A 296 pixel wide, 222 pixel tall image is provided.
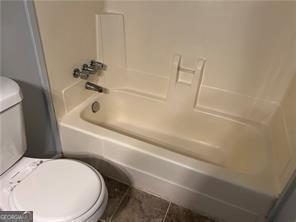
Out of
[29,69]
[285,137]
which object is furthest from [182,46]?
[29,69]

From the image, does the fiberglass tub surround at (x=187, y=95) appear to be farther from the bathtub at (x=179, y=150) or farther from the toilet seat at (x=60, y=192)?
the toilet seat at (x=60, y=192)

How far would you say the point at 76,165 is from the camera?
119 centimetres

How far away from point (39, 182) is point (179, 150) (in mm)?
975

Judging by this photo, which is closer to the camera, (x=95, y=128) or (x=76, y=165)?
(x=76, y=165)

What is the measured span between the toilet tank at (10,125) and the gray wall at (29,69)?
5.4 inches

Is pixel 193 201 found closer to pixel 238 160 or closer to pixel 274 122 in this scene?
pixel 238 160

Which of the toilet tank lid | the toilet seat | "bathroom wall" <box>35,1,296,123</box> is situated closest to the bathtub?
"bathroom wall" <box>35,1,296,123</box>

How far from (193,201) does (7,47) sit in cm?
127

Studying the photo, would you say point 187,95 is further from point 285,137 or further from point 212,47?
point 285,137

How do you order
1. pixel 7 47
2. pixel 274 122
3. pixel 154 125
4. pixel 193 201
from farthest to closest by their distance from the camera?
pixel 154 125, pixel 274 122, pixel 193 201, pixel 7 47

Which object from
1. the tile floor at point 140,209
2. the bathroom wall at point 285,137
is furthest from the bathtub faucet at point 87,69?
the bathroom wall at point 285,137

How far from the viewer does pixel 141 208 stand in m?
1.48

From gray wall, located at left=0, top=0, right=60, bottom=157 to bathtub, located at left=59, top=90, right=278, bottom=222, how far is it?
121 millimetres

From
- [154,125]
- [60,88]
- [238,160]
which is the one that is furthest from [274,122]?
[60,88]
